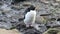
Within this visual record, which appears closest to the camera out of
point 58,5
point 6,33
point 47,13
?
point 6,33

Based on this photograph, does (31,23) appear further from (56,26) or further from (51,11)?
(51,11)

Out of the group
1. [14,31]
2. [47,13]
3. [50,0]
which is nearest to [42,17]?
[47,13]

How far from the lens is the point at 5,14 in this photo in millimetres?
3238

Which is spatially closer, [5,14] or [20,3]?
[5,14]

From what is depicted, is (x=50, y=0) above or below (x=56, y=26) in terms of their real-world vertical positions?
above

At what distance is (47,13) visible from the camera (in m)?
3.37

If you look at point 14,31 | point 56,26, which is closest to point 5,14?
point 14,31

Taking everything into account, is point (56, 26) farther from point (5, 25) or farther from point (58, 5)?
point (58, 5)

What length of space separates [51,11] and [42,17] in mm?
475

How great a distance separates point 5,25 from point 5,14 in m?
0.49

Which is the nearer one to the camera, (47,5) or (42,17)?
(42,17)

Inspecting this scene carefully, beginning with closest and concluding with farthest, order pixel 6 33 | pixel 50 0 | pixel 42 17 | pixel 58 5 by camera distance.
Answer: pixel 6 33, pixel 42 17, pixel 58 5, pixel 50 0

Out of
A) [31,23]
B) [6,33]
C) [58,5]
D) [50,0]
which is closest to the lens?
[6,33]

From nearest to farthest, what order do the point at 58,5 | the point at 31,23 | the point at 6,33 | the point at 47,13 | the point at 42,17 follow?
the point at 6,33 < the point at 31,23 < the point at 42,17 < the point at 47,13 < the point at 58,5
